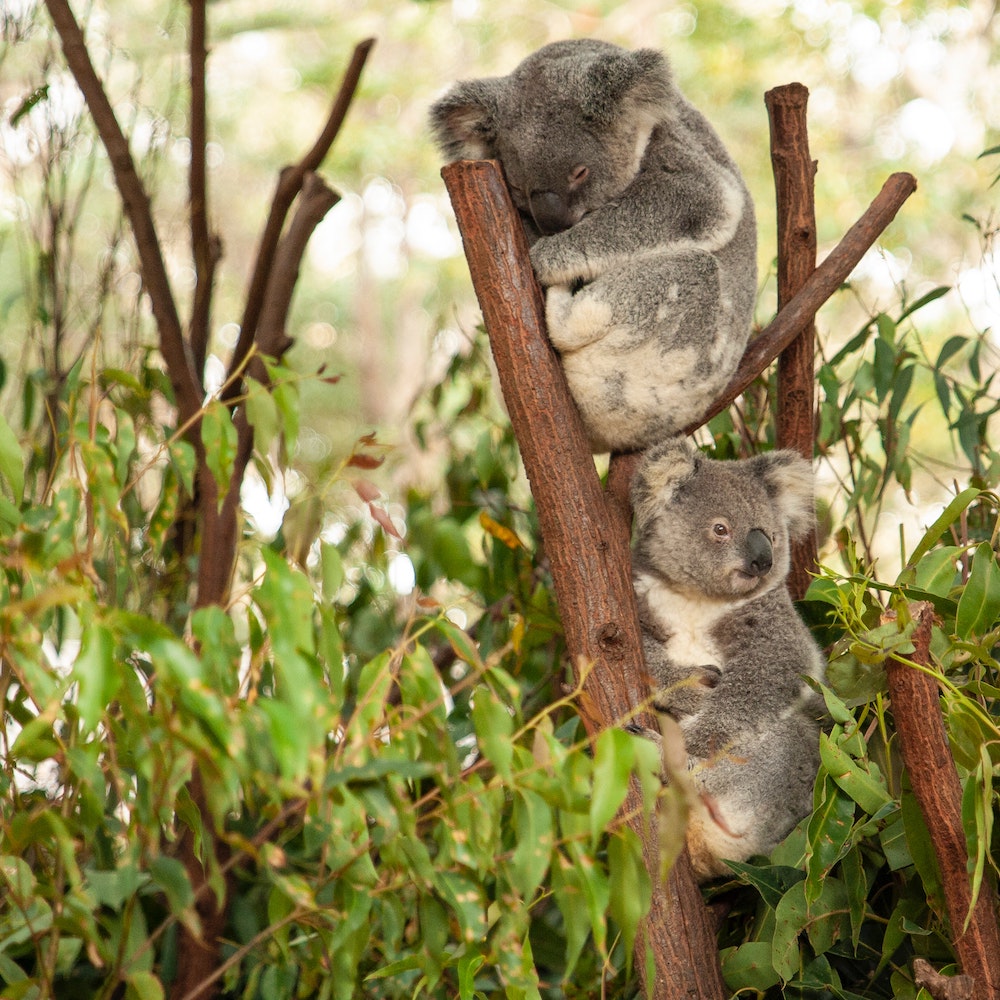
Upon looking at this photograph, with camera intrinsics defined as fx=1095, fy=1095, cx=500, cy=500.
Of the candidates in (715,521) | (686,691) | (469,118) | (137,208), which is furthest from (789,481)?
(137,208)

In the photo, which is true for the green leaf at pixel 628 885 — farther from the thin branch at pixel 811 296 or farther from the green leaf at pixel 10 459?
the thin branch at pixel 811 296

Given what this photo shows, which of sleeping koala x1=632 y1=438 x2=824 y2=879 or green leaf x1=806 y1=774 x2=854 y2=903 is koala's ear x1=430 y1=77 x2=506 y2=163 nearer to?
sleeping koala x1=632 y1=438 x2=824 y2=879

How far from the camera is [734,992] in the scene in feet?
5.53

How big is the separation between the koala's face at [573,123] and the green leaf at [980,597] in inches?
36.5

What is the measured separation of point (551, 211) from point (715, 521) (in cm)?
63

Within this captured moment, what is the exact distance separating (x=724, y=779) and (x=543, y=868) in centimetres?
85

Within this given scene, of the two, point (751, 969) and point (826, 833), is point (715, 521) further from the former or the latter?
point (751, 969)

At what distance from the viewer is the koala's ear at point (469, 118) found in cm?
206

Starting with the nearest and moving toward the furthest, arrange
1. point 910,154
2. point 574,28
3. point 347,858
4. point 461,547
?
point 347,858, point 461,547, point 910,154, point 574,28

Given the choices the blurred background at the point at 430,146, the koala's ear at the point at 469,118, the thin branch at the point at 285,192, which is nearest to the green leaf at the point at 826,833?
the koala's ear at the point at 469,118

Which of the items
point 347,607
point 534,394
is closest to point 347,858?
point 534,394

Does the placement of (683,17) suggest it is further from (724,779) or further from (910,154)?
(724,779)

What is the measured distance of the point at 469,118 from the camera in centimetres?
210

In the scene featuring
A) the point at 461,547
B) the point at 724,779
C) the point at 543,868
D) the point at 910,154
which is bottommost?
the point at 724,779
